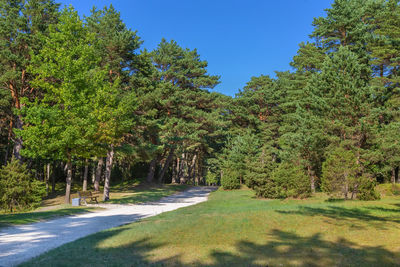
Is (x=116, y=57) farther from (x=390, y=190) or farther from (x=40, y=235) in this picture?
(x=390, y=190)

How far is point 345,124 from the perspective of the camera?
2505 centimetres

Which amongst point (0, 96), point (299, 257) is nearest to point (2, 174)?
point (0, 96)

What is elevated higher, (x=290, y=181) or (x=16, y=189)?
(x=290, y=181)

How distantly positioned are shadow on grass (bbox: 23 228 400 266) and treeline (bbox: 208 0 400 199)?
1095cm

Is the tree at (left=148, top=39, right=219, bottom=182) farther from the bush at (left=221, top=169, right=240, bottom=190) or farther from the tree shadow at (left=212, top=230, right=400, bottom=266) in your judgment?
the tree shadow at (left=212, top=230, right=400, bottom=266)

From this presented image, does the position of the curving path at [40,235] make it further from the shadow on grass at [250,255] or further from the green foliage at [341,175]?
the green foliage at [341,175]

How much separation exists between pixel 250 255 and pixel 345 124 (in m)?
23.0

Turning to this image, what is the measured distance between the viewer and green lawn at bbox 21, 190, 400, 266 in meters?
5.55

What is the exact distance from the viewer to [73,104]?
57.4 ft

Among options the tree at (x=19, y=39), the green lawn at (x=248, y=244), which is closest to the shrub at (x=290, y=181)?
the green lawn at (x=248, y=244)

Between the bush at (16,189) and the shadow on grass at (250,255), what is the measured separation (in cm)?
1331

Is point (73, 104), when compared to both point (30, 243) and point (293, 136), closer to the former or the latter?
point (30, 243)

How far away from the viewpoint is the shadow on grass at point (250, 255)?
17.7 feet

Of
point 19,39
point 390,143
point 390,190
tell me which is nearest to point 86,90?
point 19,39
